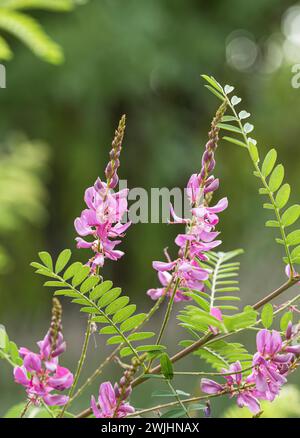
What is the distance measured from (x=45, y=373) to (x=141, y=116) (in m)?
6.80

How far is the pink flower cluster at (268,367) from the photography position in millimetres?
516

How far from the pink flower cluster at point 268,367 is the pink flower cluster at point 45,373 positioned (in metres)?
0.14

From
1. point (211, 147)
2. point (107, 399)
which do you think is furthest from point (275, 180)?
point (107, 399)

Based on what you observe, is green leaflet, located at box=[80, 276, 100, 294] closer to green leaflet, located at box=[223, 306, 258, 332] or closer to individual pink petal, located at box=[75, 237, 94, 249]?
individual pink petal, located at box=[75, 237, 94, 249]

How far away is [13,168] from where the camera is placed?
3.17 meters

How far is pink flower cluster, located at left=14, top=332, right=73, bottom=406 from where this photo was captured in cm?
→ 49

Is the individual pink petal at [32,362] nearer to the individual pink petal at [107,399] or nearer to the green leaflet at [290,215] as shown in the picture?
the individual pink petal at [107,399]

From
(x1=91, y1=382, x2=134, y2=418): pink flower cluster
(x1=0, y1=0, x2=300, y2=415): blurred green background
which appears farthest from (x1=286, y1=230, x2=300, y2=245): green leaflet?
(x1=0, y1=0, x2=300, y2=415): blurred green background

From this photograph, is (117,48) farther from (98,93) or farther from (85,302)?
(85,302)

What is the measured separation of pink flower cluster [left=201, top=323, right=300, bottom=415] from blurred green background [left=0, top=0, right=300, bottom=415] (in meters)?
4.70

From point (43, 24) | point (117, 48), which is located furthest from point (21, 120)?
point (117, 48)

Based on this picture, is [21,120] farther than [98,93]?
Yes

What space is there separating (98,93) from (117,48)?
54 cm
